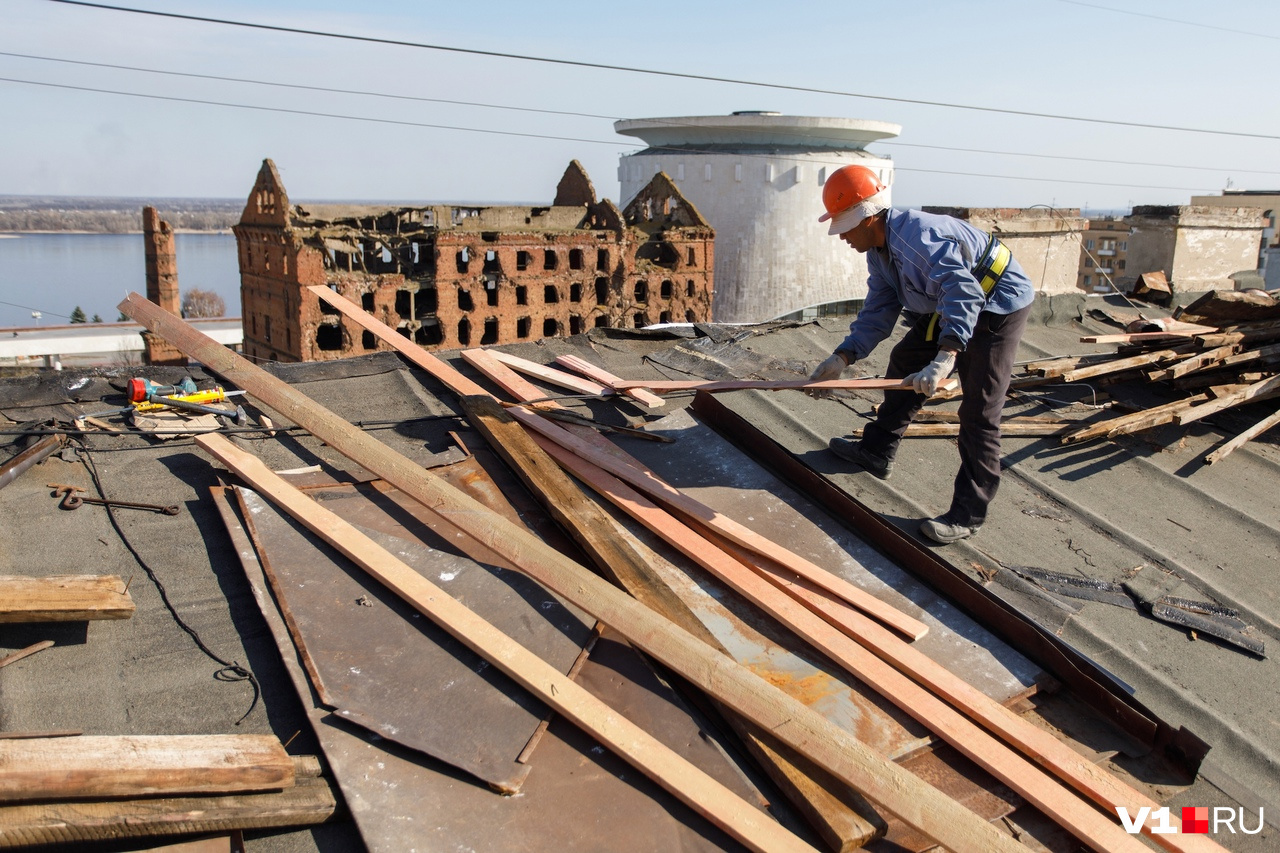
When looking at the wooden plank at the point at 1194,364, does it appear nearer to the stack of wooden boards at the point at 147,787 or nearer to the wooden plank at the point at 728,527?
the wooden plank at the point at 728,527

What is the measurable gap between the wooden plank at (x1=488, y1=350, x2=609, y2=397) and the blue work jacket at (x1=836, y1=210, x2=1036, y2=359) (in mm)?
1901

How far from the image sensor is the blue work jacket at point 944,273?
3814 mm

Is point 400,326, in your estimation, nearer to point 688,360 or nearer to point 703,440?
point 688,360

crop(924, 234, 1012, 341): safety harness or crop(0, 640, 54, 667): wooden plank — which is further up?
crop(924, 234, 1012, 341): safety harness

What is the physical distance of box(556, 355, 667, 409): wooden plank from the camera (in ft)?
16.7

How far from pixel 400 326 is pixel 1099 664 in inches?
853

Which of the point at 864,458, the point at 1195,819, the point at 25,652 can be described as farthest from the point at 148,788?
the point at 864,458

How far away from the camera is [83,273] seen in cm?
11325

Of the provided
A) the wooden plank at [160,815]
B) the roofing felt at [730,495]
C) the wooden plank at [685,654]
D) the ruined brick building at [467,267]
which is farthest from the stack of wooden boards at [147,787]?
the ruined brick building at [467,267]

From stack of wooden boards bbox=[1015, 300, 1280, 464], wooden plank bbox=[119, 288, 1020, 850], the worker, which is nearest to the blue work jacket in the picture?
the worker

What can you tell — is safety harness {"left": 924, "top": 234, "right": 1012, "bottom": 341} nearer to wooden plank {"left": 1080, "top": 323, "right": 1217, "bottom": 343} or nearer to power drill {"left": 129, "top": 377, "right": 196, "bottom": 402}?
wooden plank {"left": 1080, "top": 323, "right": 1217, "bottom": 343}

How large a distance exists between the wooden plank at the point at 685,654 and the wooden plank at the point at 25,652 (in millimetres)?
1273

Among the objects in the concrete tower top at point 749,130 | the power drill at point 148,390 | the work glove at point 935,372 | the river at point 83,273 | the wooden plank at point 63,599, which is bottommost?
the river at point 83,273

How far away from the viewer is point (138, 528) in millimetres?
3439
